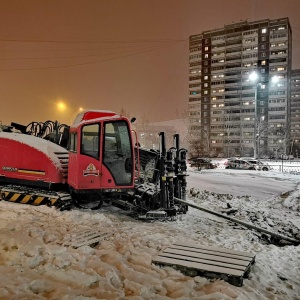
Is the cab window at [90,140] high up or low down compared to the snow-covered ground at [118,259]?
up

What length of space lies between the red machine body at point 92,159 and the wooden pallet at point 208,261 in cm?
347

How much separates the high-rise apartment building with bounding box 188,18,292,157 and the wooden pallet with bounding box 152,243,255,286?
268 ft

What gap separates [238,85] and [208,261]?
333 ft

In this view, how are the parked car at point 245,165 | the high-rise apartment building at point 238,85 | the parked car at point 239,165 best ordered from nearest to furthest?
the parked car at point 245,165 → the parked car at point 239,165 → the high-rise apartment building at point 238,85

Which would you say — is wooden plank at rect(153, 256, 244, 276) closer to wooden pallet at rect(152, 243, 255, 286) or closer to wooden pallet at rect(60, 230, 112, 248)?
wooden pallet at rect(152, 243, 255, 286)

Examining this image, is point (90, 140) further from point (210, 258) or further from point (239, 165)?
point (239, 165)

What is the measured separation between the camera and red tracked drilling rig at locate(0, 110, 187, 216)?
880cm

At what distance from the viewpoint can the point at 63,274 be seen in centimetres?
Answer: 466

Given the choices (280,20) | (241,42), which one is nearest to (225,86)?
(241,42)

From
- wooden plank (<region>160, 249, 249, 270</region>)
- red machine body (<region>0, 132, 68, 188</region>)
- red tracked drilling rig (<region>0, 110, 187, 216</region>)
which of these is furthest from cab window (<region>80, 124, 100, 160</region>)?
wooden plank (<region>160, 249, 249, 270</region>)

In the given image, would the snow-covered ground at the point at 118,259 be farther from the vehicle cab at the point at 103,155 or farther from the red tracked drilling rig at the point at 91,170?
the vehicle cab at the point at 103,155

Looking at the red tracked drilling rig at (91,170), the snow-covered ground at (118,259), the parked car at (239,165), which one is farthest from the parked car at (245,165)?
the snow-covered ground at (118,259)

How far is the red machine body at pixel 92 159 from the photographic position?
8.75 meters

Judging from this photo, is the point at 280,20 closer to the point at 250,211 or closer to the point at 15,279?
the point at 250,211
